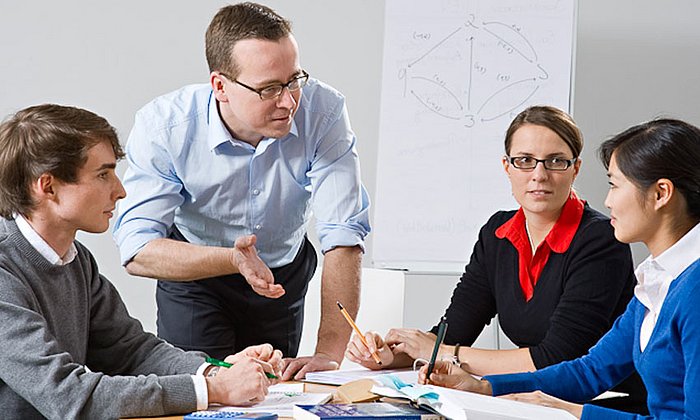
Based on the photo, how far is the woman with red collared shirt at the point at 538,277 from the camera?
2.12 metres

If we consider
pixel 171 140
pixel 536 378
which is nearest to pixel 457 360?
pixel 536 378

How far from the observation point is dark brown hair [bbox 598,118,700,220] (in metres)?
1.58

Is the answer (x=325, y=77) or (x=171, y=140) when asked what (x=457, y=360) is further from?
(x=325, y=77)

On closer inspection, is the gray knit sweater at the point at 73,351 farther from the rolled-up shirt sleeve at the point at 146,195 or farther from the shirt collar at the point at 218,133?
the shirt collar at the point at 218,133

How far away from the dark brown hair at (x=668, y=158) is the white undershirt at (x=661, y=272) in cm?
7

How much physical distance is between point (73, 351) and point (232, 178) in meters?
0.69

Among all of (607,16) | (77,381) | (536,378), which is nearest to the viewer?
(77,381)

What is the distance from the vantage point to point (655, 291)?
1.60m

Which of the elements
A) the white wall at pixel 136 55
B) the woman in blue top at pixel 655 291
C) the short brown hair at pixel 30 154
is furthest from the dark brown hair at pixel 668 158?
the white wall at pixel 136 55

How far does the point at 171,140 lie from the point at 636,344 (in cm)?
125

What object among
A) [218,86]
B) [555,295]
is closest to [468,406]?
[555,295]

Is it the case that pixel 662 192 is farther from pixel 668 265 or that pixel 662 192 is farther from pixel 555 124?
pixel 555 124

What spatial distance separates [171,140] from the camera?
2287 millimetres

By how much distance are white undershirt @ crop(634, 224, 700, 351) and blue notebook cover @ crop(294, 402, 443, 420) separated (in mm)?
463
